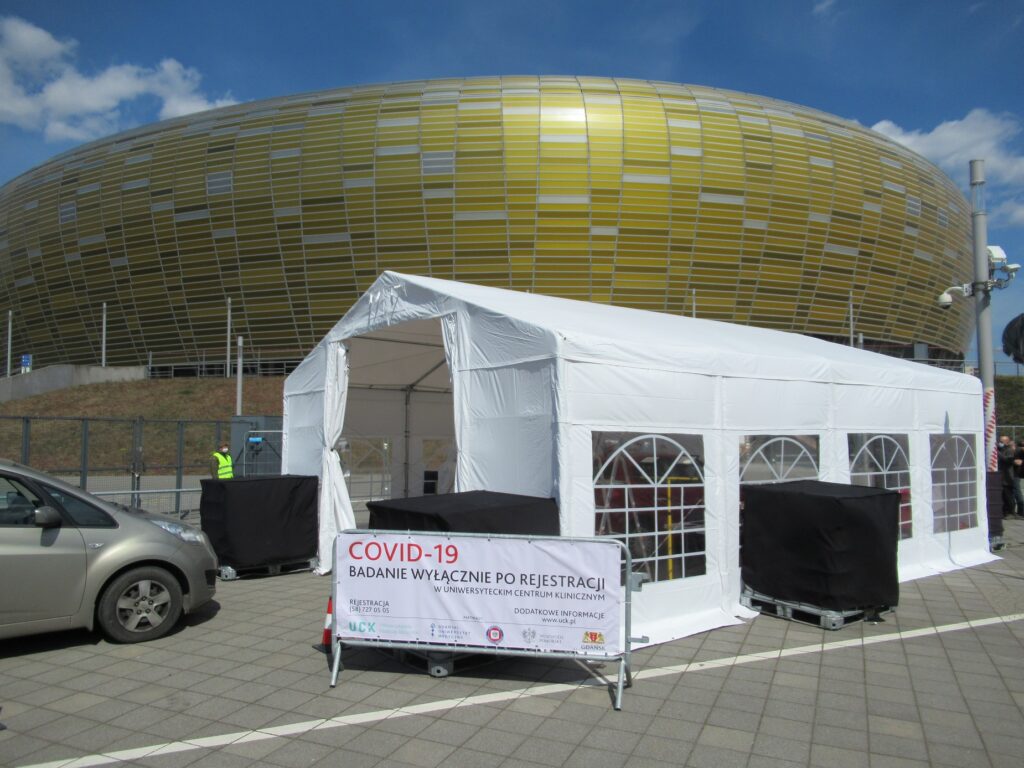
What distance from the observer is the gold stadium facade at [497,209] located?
126 feet

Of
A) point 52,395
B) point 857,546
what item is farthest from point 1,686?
point 52,395

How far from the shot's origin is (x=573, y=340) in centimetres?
615

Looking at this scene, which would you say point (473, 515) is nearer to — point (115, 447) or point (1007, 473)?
point (1007, 473)

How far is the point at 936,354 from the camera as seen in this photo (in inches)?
1967

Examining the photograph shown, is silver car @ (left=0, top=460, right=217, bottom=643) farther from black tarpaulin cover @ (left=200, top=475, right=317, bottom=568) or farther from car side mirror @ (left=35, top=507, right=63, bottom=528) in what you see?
black tarpaulin cover @ (left=200, top=475, right=317, bottom=568)

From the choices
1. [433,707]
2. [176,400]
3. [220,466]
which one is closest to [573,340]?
[433,707]

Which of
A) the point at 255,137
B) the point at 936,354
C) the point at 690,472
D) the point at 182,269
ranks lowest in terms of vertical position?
the point at 690,472

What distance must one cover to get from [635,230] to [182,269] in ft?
87.0

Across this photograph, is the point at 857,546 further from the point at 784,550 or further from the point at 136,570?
the point at 136,570

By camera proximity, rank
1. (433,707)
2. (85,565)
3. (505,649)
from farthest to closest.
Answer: (85,565) < (505,649) < (433,707)

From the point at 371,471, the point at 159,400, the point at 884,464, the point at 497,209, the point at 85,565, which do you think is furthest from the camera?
the point at 497,209

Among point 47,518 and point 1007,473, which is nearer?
point 47,518

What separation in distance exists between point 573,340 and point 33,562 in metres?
4.62

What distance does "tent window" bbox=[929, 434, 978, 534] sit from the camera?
33.8ft
